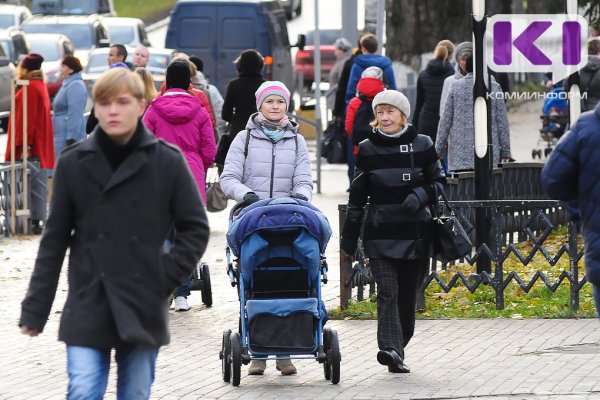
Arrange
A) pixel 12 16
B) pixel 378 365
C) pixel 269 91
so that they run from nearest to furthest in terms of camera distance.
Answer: pixel 269 91
pixel 378 365
pixel 12 16

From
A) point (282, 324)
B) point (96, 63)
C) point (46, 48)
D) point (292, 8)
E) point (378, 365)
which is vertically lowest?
point (378, 365)

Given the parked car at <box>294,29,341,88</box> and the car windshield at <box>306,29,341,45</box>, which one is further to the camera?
the car windshield at <box>306,29,341,45</box>

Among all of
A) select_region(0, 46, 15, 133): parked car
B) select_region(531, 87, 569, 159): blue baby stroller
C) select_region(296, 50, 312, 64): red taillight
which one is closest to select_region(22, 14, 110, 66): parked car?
select_region(296, 50, 312, 64): red taillight

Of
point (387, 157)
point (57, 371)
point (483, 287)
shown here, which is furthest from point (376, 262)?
point (483, 287)

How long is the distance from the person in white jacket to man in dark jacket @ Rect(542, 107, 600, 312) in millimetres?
2804

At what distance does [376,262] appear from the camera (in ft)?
29.9

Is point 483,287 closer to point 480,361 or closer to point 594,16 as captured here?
point 480,361

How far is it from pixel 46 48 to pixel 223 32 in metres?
4.18

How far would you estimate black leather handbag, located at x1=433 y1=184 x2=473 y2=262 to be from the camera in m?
9.05

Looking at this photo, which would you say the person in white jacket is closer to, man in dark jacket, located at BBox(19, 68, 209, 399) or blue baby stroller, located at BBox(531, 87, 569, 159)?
man in dark jacket, located at BBox(19, 68, 209, 399)

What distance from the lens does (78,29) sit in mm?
39031

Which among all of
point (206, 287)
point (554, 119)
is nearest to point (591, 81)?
point (554, 119)

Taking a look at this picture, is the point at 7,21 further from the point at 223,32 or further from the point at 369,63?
the point at 369,63

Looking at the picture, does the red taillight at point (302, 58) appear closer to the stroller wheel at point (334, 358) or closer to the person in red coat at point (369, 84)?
the person in red coat at point (369, 84)
